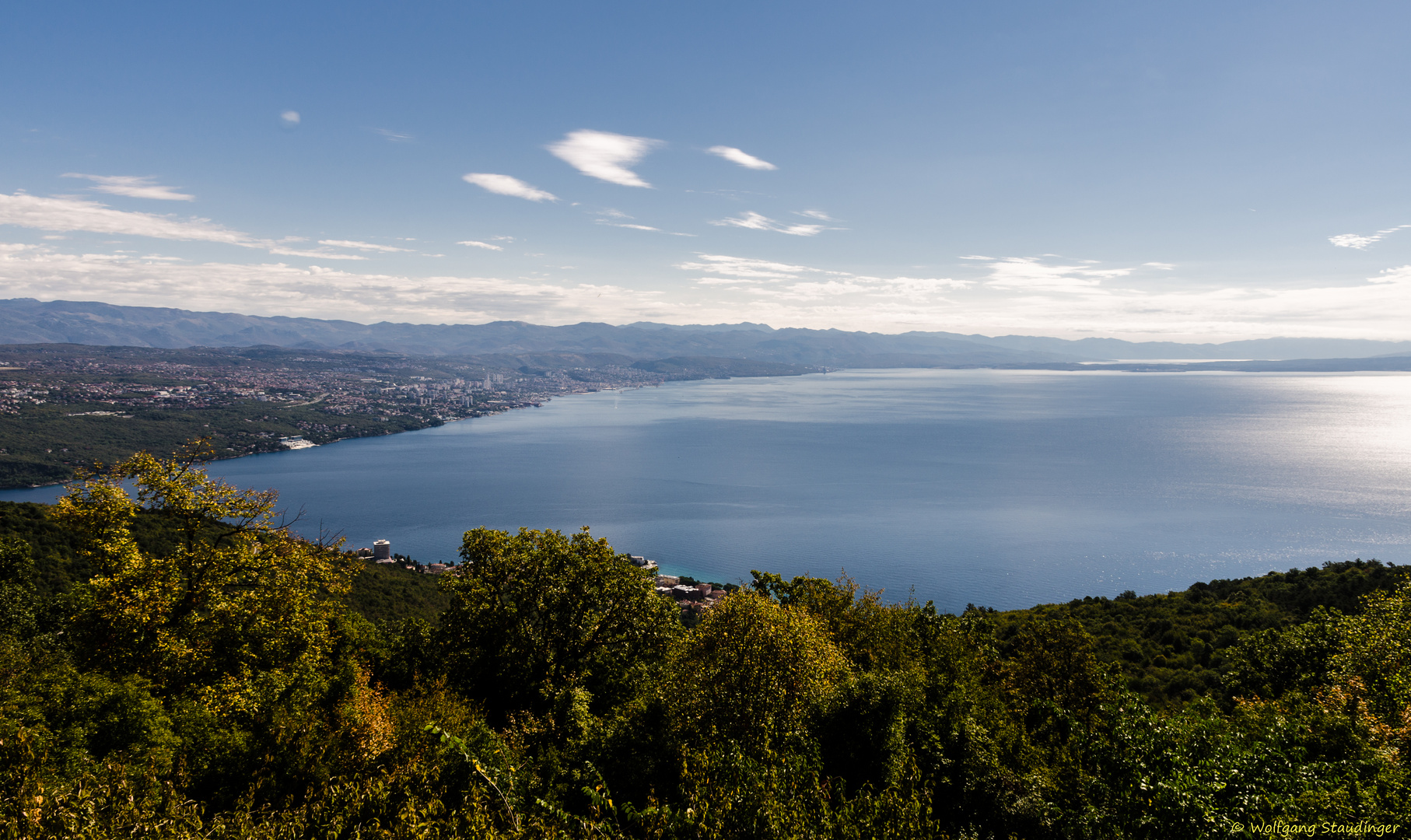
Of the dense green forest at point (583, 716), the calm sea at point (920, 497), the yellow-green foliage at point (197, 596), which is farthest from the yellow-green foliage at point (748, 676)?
the calm sea at point (920, 497)

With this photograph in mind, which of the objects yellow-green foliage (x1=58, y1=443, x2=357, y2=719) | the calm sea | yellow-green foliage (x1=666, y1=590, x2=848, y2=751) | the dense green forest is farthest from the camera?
the calm sea

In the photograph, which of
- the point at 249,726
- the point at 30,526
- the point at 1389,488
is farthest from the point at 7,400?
the point at 1389,488

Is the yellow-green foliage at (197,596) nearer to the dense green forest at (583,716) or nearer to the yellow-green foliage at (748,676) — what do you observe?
the dense green forest at (583,716)

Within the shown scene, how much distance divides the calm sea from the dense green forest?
146 ft

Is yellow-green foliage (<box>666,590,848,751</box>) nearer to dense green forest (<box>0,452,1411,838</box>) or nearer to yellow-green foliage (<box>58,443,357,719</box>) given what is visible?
dense green forest (<box>0,452,1411,838</box>)

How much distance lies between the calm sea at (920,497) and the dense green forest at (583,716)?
44.4 meters

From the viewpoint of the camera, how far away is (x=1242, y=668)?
21.7 metres

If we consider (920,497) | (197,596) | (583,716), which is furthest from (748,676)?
(920,497)

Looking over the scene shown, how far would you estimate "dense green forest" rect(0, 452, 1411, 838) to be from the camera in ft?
27.1

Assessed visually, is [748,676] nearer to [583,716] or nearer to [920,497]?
[583,716]

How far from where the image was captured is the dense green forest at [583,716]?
8.25 m

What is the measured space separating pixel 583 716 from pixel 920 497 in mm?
88918

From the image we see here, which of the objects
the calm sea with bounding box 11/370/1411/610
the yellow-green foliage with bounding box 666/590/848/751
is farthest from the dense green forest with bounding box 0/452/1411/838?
the calm sea with bounding box 11/370/1411/610

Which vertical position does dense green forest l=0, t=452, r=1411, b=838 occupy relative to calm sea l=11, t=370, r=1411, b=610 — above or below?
above
